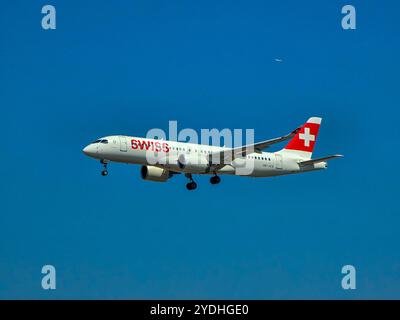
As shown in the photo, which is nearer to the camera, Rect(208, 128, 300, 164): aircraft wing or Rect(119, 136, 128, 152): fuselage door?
Rect(119, 136, 128, 152): fuselage door

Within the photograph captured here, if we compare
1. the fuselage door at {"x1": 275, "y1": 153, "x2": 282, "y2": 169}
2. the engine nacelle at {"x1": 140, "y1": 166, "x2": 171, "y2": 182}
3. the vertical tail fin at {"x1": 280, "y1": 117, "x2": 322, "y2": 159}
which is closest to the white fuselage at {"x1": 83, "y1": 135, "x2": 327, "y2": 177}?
the fuselage door at {"x1": 275, "y1": 153, "x2": 282, "y2": 169}

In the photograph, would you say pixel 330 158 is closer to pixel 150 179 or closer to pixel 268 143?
pixel 268 143

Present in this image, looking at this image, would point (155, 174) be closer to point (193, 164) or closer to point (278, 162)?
point (193, 164)

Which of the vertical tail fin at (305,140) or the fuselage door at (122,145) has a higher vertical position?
the vertical tail fin at (305,140)

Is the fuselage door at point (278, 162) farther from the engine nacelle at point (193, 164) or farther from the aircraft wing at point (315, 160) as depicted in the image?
the engine nacelle at point (193, 164)

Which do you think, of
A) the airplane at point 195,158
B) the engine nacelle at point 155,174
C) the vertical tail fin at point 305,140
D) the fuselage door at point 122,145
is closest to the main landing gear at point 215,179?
the airplane at point 195,158

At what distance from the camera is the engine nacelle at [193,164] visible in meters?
93.1

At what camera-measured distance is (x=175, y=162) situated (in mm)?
93188

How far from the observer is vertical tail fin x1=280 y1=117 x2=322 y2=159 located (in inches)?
4109

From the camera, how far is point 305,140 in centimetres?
10625

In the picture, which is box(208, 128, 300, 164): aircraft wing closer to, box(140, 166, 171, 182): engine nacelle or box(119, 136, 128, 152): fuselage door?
box(140, 166, 171, 182): engine nacelle

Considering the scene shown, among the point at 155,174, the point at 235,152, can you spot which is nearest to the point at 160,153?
the point at 155,174

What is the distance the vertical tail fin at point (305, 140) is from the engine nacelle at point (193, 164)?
454 inches
